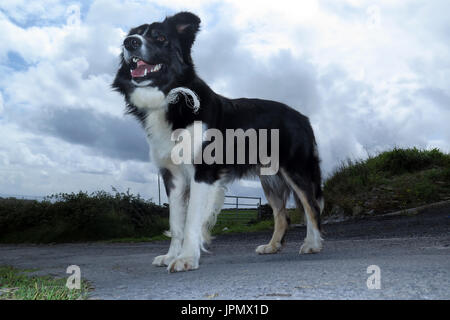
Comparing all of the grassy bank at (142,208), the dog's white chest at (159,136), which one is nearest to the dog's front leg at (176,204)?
the dog's white chest at (159,136)

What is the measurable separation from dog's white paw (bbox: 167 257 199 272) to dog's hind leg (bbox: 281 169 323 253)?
69.4 inches

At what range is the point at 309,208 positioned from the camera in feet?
16.8

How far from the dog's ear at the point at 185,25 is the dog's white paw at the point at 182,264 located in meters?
2.27

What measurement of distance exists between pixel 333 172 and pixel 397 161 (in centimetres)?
278

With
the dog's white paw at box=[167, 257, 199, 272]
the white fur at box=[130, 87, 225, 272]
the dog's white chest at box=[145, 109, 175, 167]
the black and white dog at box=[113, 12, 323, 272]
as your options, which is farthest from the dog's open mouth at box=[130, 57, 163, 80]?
the dog's white paw at box=[167, 257, 199, 272]

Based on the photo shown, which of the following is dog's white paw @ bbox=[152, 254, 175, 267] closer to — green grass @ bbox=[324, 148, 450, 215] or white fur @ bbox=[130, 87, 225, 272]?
white fur @ bbox=[130, 87, 225, 272]

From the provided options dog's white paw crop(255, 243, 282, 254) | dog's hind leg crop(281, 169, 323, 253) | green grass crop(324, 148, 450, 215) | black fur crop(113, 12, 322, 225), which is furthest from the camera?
green grass crop(324, 148, 450, 215)

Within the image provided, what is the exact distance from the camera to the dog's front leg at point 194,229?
3908 mm

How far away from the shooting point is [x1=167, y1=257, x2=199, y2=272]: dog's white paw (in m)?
3.88

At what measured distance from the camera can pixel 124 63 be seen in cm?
452

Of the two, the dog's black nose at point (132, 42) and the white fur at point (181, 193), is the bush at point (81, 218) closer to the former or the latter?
the white fur at point (181, 193)
